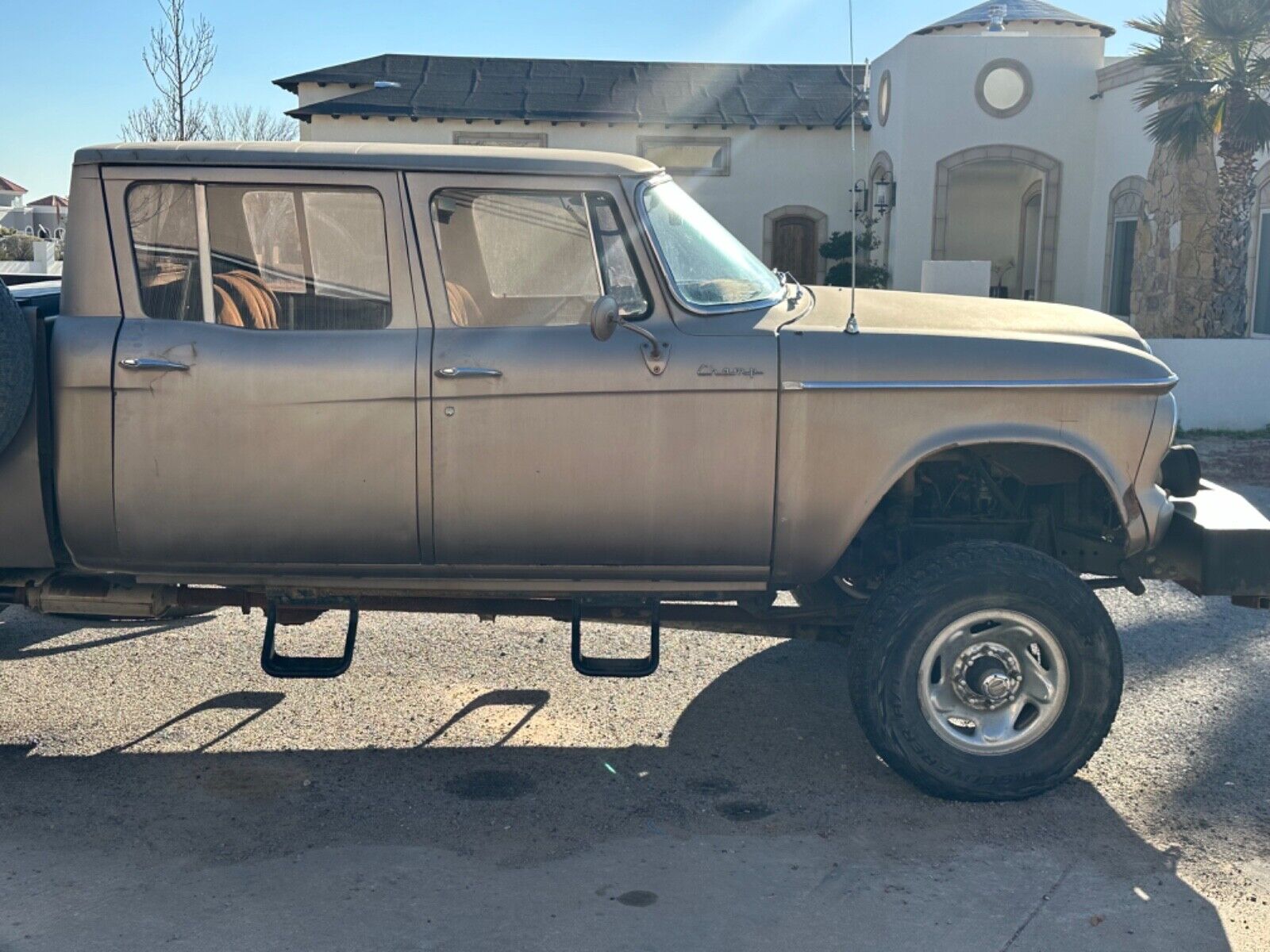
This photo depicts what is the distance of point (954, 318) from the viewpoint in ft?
16.1

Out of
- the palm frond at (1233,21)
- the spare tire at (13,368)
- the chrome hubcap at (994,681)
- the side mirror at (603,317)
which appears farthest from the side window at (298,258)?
the palm frond at (1233,21)

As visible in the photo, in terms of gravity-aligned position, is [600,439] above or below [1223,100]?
below

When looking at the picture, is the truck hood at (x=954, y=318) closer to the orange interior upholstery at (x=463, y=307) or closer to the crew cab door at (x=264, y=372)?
the orange interior upholstery at (x=463, y=307)

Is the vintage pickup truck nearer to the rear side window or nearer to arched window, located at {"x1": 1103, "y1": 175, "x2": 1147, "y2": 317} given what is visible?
the rear side window

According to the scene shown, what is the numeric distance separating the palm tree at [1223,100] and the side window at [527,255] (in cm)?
1301

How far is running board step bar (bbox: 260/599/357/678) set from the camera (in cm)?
476

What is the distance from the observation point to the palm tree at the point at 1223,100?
15.1m

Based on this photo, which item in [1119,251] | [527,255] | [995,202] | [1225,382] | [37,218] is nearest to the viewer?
[527,255]

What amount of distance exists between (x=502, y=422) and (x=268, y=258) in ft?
3.36

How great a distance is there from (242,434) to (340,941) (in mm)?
1735

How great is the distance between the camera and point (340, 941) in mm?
3666

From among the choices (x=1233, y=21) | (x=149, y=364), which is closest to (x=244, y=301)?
(x=149, y=364)

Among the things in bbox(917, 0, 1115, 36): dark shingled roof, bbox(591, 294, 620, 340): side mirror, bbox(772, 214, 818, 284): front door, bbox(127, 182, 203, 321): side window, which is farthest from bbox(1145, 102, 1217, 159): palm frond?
bbox(127, 182, 203, 321): side window

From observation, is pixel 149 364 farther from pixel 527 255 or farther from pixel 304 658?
pixel 527 255
